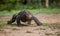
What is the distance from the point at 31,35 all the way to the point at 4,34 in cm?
94

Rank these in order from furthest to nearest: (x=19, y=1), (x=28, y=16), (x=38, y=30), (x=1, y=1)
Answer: (x=19, y=1) → (x=1, y=1) → (x=28, y=16) → (x=38, y=30)

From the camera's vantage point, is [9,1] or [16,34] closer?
[16,34]

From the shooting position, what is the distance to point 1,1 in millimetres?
26844

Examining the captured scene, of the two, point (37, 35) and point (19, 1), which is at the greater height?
point (37, 35)

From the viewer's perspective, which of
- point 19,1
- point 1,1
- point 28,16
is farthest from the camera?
point 19,1

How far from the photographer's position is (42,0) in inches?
1198

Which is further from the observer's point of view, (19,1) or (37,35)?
(19,1)

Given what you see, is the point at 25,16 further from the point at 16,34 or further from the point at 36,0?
the point at 36,0

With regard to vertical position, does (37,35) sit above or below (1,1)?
above

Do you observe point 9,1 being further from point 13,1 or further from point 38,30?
point 38,30

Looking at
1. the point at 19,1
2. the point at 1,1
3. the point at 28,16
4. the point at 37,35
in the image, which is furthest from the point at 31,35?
the point at 19,1

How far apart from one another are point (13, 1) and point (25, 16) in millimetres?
18754

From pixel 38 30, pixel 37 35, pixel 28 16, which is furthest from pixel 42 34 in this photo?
pixel 28 16

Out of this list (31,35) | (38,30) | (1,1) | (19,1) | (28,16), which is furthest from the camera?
(19,1)
